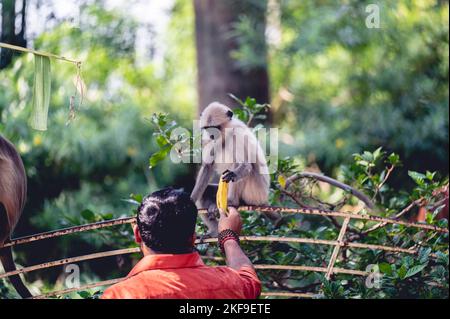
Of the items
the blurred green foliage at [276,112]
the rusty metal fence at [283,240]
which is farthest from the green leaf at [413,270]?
the blurred green foliage at [276,112]

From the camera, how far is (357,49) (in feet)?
33.6

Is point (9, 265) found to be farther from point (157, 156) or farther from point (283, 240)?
point (283, 240)

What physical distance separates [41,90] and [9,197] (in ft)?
1.91

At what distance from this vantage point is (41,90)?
→ 3.30m

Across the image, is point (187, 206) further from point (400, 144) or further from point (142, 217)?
point (400, 144)

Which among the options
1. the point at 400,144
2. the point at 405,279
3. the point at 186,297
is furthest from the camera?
the point at 400,144

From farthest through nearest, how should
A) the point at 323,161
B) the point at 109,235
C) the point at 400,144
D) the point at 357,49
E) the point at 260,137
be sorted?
1. the point at 357,49
2. the point at 323,161
3. the point at 400,144
4. the point at 260,137
5. the point at 109,235

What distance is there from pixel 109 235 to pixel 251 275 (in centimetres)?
209

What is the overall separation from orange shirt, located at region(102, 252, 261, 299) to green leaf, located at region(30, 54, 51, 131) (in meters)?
0.99

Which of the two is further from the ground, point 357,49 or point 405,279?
point 357,49

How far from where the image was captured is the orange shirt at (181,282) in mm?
2492

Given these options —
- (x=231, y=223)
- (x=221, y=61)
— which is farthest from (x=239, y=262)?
(x=221, y=61)

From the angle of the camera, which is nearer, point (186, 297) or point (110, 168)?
point (186, 297)
